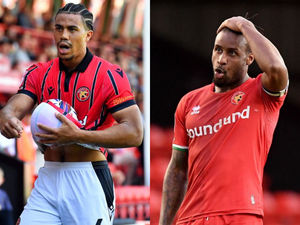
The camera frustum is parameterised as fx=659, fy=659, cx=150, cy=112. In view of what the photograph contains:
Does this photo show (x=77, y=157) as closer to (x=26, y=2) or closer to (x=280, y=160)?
(x=26, y=2)

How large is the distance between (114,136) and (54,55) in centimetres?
389

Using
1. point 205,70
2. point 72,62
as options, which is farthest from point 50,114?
point 205,70

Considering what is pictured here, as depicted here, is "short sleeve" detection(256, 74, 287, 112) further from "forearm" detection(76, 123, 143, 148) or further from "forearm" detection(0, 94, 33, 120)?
"forearm" detection(0, 94, 33, 120)

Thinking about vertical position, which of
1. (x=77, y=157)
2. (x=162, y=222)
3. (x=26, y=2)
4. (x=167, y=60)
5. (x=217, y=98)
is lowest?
(x=162, y=222)

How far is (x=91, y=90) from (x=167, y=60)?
377 centimetres

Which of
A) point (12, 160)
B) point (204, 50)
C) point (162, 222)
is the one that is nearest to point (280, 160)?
point (204, 50)

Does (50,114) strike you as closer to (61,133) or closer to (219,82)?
(61,133)

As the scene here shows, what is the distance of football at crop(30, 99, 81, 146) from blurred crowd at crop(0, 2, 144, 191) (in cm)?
330

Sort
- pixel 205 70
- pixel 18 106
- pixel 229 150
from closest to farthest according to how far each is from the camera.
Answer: pixel 229 150, pixel 18 106, pixel 205 70

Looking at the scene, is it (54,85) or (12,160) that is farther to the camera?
(12,160)

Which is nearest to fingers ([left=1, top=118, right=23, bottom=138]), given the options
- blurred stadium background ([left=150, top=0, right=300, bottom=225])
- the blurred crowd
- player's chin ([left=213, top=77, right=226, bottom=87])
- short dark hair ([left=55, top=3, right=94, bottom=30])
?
short dark hair ([left=55, top=3, right=94, bottom=30])

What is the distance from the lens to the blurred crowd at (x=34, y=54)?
7.52m

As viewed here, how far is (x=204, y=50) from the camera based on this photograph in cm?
816

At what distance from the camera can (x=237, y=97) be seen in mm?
4172
